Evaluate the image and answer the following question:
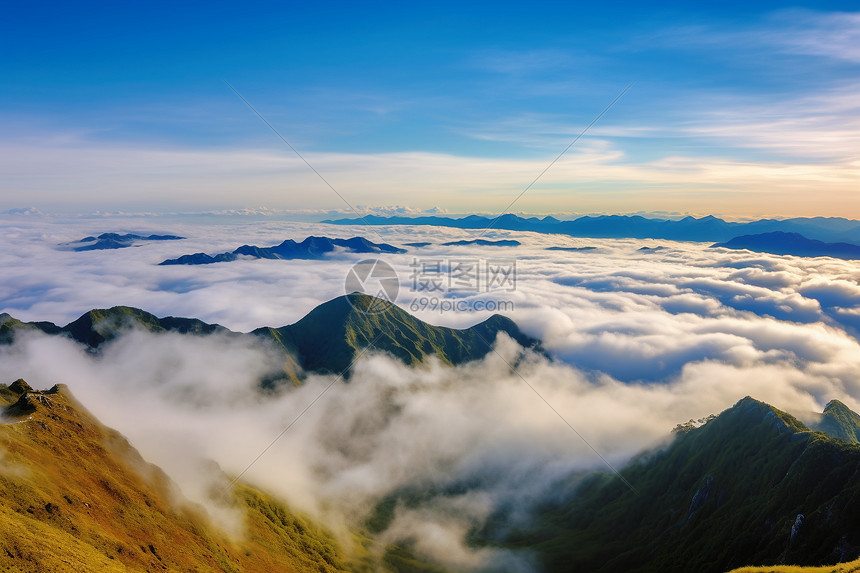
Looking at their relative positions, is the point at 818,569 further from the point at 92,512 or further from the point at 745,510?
the point at 92,512

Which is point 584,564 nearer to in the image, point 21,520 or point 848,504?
point 848,504

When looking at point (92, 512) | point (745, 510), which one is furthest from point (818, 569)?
point (92, 512)

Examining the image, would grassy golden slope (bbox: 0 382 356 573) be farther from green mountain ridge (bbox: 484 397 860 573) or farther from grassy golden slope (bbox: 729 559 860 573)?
green mountain ridge (bbox: 484 397 860 573)

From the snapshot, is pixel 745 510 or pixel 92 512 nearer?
pixel 92 512

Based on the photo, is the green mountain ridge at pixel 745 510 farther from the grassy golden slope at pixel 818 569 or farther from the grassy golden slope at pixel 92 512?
the grassy golden slope at pixel 92 512

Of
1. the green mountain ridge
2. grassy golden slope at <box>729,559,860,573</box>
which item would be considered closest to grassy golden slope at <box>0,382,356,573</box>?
grassy golden slope at <box>729,559,860,573</box>

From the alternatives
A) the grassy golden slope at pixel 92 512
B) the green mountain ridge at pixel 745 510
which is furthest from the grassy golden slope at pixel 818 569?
the grassy golden slope at pixel 92 512

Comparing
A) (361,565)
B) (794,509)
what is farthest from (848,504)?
(361,565)
